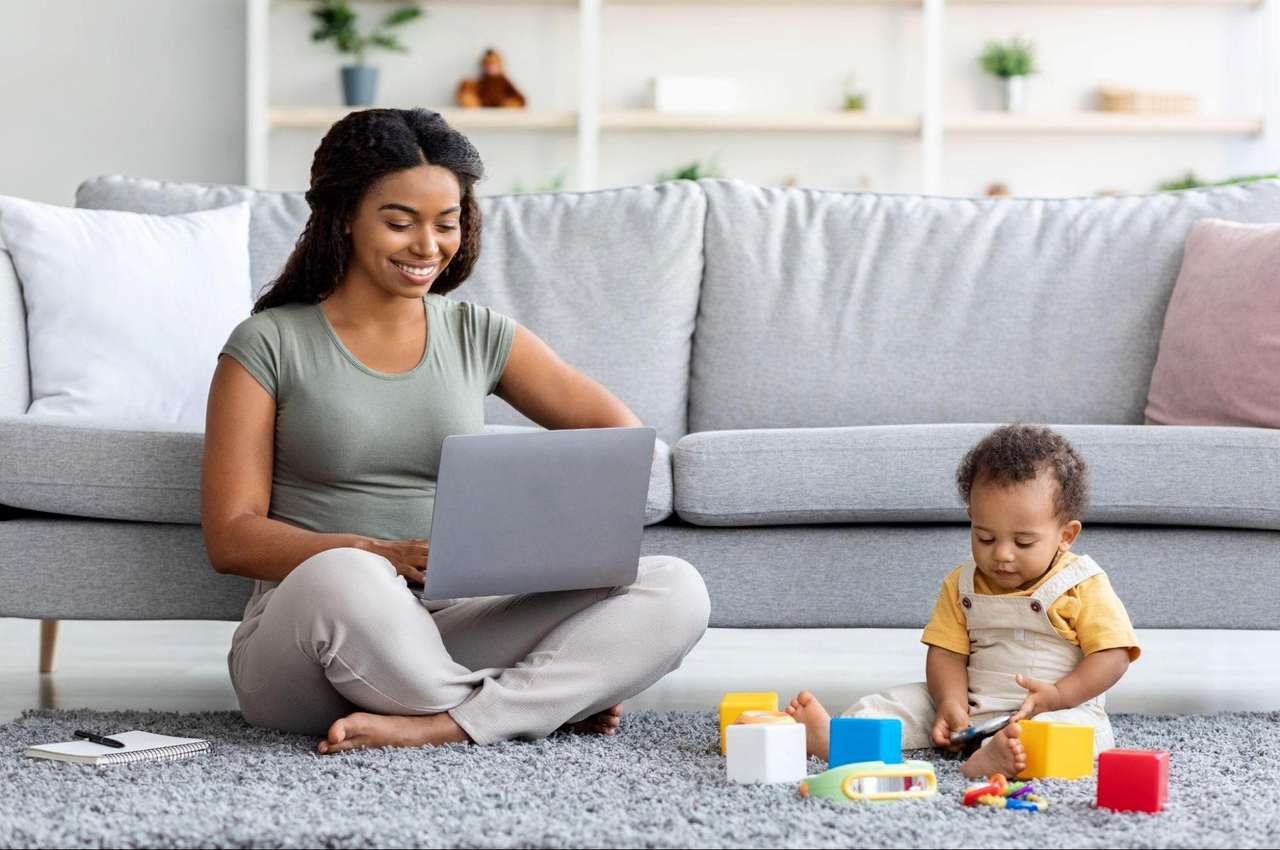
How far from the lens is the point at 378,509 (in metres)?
1.78

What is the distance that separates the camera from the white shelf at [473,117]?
4.88m

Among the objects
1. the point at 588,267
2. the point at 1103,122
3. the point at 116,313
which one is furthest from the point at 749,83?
the point at 116,313

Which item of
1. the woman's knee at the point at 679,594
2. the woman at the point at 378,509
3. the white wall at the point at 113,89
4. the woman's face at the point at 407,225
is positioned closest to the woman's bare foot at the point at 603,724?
the woman at the point at 378,509

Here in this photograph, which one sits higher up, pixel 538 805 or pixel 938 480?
pixel 938 480

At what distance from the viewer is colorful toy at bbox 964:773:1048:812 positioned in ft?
4.56

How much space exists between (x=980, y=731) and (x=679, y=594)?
38 centimetres

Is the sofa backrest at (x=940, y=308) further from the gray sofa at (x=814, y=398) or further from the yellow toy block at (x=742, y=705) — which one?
the yellow toy block at (x=742, y=705)

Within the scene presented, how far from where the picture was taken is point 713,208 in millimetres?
2764

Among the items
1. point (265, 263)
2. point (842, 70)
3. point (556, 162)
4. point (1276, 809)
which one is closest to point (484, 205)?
point (265, 263)

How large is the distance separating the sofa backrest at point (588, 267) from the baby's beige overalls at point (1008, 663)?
954 millimetres

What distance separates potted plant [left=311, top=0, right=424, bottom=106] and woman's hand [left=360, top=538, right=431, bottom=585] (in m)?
3.60

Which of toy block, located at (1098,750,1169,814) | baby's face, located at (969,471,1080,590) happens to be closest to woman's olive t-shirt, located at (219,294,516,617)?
baby's face, located at (969,471,1080,590)

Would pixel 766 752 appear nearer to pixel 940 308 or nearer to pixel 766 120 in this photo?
pixel 940 308

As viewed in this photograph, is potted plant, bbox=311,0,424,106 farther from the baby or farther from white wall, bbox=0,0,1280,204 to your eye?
the baby
